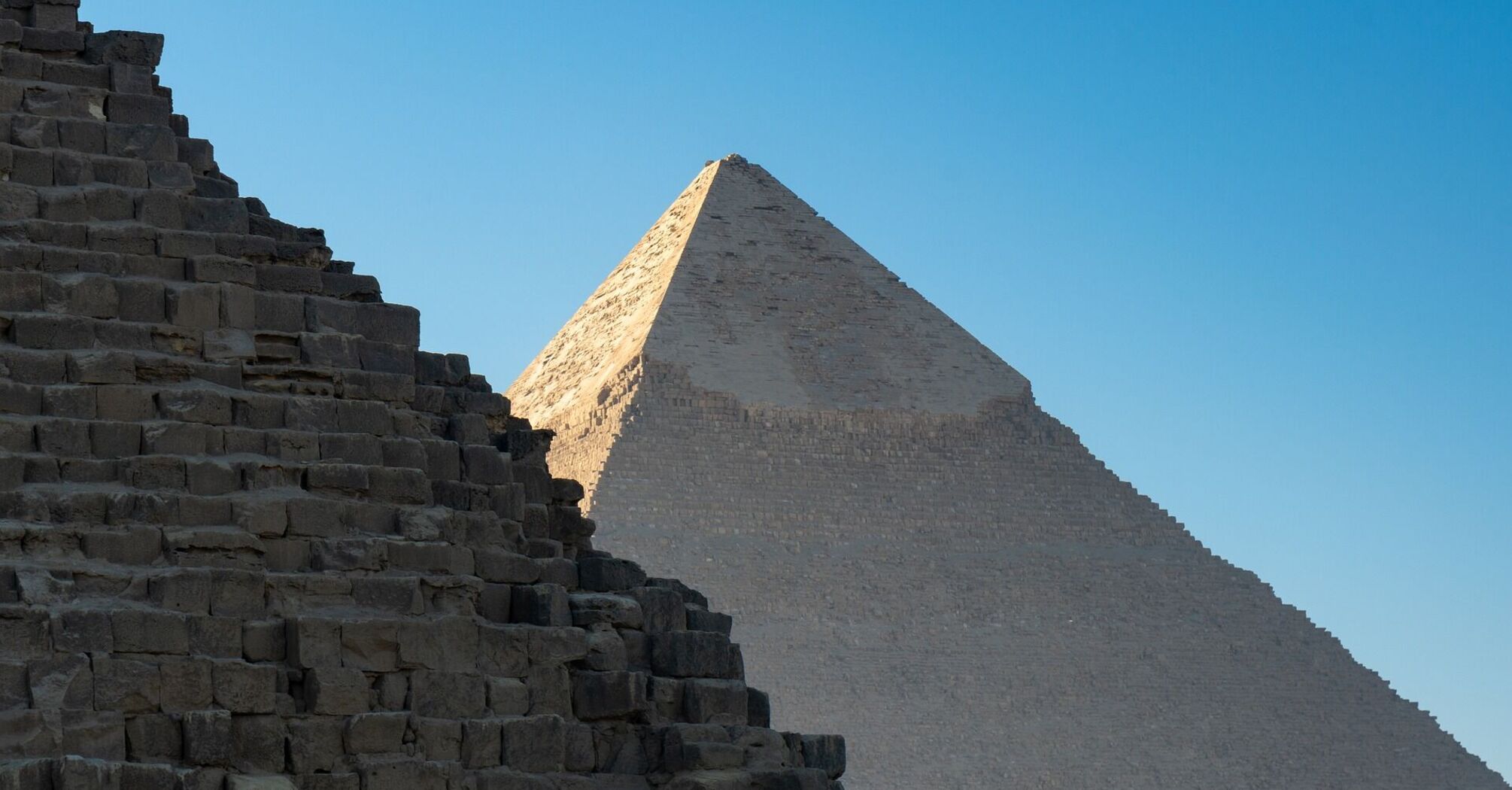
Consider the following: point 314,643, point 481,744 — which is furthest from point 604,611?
point 314,643

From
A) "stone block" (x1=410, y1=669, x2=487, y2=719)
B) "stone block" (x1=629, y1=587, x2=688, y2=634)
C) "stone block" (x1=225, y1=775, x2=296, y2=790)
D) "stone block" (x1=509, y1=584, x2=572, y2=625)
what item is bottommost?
"stone block" (x1=225, y1=775, x2=296, y2=790)

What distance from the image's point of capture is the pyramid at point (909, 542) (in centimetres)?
6850

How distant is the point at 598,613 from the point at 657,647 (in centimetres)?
34

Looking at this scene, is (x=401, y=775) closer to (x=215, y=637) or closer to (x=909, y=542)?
(x=215, y=637)

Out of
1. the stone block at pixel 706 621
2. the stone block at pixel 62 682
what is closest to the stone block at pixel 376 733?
the stone block at pixel 62 682

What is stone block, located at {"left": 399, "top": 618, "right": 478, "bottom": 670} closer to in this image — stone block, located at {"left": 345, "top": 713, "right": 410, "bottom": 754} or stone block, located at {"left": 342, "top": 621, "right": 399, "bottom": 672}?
stone block, located at {"left": 342, "top": 621, "right": 399, "bottom": 672}

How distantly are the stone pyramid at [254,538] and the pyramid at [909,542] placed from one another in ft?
163

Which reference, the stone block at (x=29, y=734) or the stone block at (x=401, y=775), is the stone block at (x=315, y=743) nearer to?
the stone block at (x=401, y=775)

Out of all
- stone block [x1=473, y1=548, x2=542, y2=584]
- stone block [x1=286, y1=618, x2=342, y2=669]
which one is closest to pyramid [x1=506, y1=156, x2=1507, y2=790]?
stone block [x1=473, y1=548, x2=542, y2=584]

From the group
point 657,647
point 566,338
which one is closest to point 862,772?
point 566,338

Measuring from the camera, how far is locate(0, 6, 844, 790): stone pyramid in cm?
1113

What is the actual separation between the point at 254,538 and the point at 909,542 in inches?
2564

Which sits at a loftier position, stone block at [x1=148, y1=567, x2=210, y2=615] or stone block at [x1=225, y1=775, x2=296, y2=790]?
stone block at [x1=148, y1=567, x2=210, y2=615]

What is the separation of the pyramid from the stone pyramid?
4965cm
